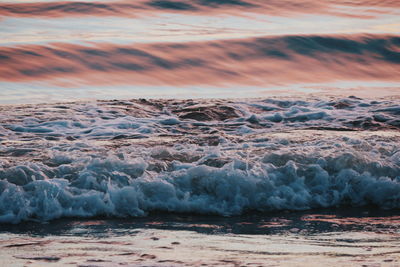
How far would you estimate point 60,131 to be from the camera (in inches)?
296

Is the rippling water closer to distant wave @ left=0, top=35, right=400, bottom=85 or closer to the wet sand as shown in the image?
distant wave @ left=0, top=35, right=400, bottom=85

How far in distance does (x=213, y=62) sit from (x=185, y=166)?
801cm

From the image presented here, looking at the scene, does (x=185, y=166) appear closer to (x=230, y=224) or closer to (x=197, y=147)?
(x=197, y=147)

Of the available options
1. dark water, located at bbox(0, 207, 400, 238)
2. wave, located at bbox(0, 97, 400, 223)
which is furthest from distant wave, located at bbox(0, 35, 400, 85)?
dark water, located at bbox(0, 207, 400, 238)

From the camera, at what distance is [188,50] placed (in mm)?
14000

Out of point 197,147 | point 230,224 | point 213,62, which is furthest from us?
point 213,62

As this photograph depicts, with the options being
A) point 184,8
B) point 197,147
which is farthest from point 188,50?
point 197,147

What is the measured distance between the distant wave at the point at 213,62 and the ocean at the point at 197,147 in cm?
5

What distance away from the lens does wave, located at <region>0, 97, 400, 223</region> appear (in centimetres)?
496

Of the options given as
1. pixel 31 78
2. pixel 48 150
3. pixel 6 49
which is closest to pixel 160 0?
pixel 6 49

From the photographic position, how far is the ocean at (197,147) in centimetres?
409

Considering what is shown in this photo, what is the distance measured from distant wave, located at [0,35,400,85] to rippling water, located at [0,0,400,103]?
0.02 m

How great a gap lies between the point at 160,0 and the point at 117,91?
378 inches

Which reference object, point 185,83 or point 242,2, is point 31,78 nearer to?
point 185,83
